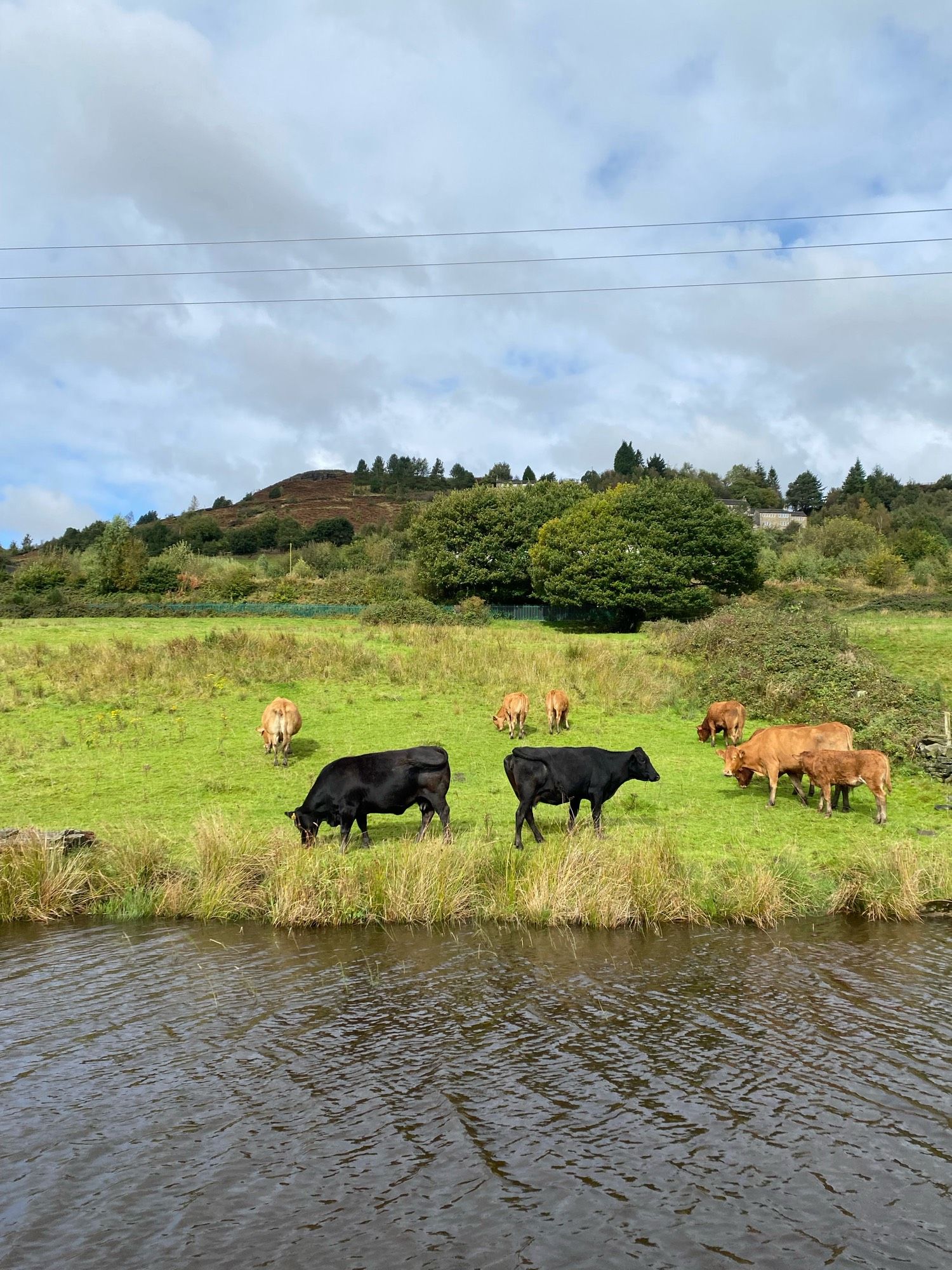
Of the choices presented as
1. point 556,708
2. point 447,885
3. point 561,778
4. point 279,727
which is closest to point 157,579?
point 556,708

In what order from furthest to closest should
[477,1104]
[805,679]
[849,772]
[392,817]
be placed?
[805,679], [392,817], [849,772], [477,1104]

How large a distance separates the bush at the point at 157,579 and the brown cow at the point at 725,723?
54552 mm

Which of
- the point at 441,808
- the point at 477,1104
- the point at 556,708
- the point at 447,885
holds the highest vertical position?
the point at 556,708

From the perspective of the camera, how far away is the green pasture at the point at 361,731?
16406 millimetres

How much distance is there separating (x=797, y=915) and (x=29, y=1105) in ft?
30.7

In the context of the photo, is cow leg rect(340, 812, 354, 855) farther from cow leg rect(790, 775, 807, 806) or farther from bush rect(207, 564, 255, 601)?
bush rect(207, 564, 255, 601)

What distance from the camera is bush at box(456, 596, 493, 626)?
2114 inches

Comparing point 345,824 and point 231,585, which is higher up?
point 231,585

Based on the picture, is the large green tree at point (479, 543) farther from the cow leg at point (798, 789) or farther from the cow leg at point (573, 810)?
the cow leg at point (573, 810)

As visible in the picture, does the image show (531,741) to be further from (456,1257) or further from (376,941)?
(456,1257)

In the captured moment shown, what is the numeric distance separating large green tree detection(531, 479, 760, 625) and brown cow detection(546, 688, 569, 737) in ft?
110

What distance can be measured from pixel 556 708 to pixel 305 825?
37.7ft

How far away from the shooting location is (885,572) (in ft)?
252

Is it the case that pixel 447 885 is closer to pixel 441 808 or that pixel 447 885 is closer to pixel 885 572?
pixel 441 808
